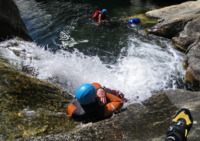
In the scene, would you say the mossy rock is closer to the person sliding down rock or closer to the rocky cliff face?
the rocky cliff face

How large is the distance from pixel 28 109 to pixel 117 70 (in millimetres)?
4848

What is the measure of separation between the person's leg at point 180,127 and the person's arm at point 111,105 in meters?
1.40

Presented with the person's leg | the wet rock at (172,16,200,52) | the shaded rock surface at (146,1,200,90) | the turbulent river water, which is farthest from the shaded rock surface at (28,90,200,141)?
the wet rock at (172,16,200,52)

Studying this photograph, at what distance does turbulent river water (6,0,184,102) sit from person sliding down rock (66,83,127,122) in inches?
68.5

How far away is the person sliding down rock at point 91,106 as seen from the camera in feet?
11.7

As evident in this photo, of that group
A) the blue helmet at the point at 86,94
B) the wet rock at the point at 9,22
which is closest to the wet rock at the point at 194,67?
the blue helmet at the point at 86,94

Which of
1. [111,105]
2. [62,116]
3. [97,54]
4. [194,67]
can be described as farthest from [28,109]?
[97,54]

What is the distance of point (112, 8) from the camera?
18.5 metres

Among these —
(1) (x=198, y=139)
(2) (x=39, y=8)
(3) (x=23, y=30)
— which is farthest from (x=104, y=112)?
(2) (x=39, y=8)

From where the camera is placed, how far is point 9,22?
7.86 m

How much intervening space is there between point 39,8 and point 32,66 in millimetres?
14581

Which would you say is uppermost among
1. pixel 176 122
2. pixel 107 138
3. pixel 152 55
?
pixel 176 122

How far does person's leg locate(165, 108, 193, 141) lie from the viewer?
2.71 meters

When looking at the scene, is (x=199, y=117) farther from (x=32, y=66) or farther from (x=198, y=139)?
(x=32, y=66)
